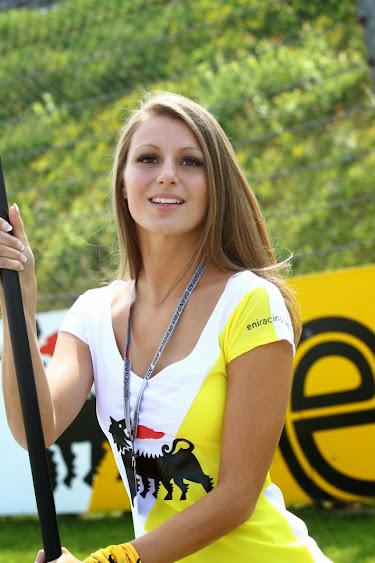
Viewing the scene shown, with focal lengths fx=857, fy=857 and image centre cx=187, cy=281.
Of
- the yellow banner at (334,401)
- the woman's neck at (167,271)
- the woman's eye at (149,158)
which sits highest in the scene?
the woman's eye at (149,158)

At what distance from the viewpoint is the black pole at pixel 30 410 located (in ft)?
5.75

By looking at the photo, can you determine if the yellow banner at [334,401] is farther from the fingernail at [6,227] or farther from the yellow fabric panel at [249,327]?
the fingernail at [6,227]

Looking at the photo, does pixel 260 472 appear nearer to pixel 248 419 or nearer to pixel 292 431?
pixel 248 419

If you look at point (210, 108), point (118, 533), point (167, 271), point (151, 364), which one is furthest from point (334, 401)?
point (210, 108)

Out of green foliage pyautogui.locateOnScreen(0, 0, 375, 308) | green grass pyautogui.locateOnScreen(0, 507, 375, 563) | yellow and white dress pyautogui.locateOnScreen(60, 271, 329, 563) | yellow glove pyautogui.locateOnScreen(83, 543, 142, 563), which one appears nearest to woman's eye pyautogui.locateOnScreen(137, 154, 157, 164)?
yellow and white dress pyautogui.locateOnScreen(60, 271, 329, 563)

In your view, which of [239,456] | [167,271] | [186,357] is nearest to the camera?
[239,456]

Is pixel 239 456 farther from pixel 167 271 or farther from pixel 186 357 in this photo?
pixel 167 271

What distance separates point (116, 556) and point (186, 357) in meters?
0.49

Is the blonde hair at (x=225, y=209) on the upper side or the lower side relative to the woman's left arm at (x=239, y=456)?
upper

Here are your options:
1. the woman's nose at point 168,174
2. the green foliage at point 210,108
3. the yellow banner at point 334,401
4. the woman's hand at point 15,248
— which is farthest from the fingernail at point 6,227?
the green foliage at point 210,108

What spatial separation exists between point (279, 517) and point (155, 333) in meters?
0.55

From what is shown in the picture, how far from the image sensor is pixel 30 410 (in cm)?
179

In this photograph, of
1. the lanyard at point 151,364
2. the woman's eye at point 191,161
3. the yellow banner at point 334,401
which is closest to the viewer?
the lanyard at point 151,364

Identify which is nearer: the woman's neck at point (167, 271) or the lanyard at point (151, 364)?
the lanyard at point (151, 364)
